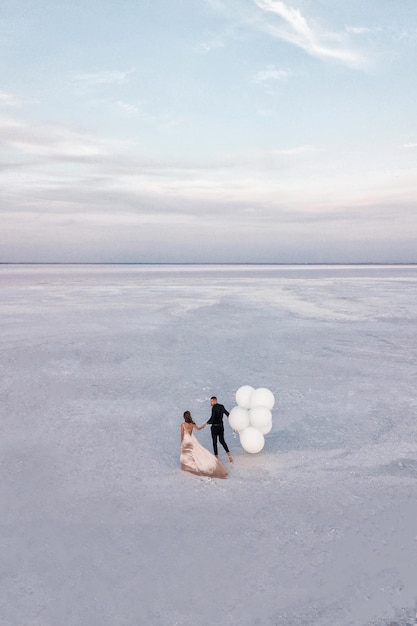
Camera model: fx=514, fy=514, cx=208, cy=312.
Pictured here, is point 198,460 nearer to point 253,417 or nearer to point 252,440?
point 252,440

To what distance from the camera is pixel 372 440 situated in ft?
27.6

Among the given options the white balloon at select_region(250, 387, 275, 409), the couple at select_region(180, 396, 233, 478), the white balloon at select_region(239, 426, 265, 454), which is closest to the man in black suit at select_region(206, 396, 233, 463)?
the white balloon at select_region(239, 426, 265, 454)

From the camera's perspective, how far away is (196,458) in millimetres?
7078

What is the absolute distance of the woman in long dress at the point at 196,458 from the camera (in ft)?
23.1

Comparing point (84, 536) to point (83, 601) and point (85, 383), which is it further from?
point (85, 383)

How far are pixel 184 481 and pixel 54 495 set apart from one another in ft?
5.52

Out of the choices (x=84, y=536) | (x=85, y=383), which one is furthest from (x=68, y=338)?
(x=84, y=536)

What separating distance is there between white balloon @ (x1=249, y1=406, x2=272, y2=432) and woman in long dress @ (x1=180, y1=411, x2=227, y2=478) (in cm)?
100

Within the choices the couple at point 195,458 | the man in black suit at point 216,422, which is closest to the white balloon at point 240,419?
the man in black suit at point 216,422

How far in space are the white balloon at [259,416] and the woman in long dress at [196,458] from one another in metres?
1.00

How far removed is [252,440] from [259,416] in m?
0.37

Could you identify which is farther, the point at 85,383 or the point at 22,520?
the point at 85,383

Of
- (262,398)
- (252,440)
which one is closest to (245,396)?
(262,398)

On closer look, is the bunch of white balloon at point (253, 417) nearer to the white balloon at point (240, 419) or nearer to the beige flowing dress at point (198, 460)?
the white balloon at point (240, 419)
